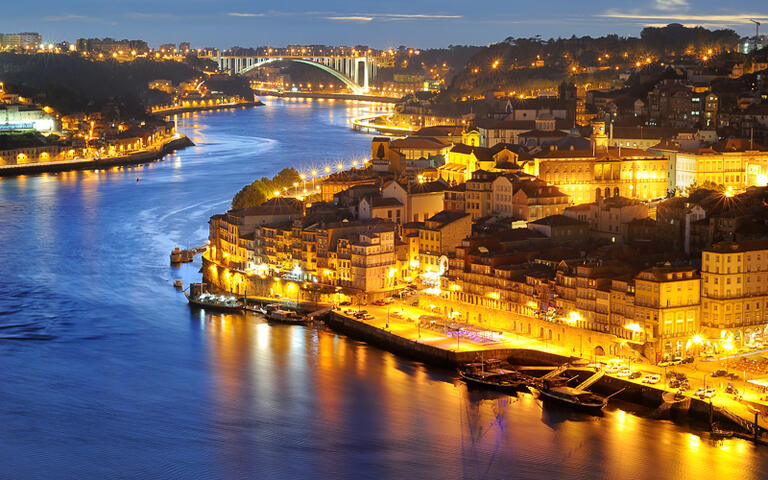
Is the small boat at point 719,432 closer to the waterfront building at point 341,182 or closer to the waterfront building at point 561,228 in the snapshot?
the waterfront building at point 561,228

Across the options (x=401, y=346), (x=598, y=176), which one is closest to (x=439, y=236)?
(x=401, y=346)

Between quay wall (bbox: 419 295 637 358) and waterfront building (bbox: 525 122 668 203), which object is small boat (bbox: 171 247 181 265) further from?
waterfront building (bbox: 525 122 668 203)

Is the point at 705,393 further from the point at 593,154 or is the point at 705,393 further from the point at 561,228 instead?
the point at 593,154

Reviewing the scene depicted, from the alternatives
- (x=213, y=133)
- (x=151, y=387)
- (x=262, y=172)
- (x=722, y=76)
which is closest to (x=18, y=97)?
(x=213, y=133)

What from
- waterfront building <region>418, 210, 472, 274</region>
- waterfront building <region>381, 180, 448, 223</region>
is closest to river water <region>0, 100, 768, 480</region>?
waterfront building <region>418, 210, 472, 274</region>

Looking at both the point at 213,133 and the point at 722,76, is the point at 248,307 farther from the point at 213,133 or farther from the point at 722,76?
the point at 213,133

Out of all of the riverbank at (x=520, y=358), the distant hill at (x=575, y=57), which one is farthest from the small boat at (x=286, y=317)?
the distant hill at (x=575, y=57)
